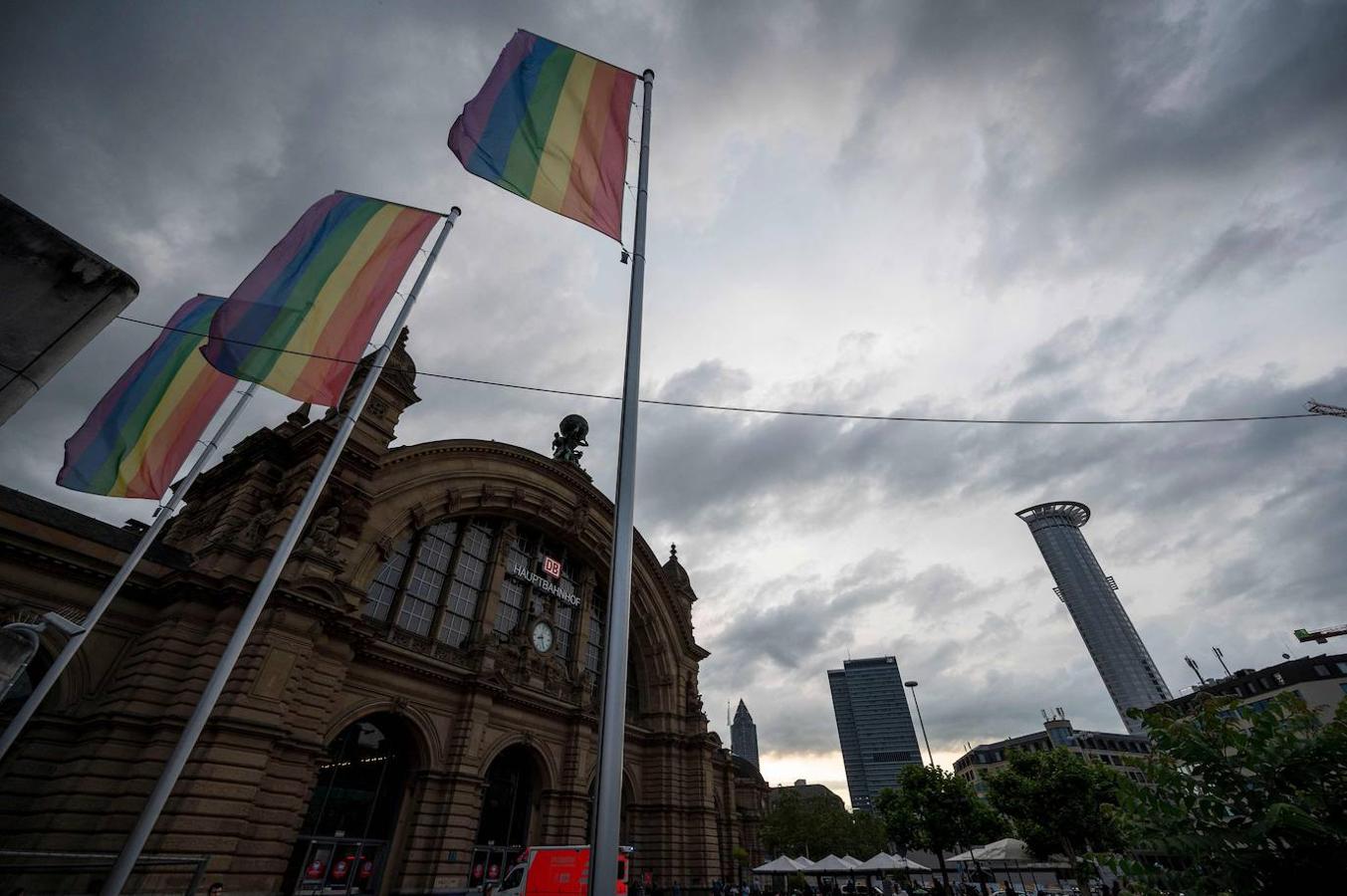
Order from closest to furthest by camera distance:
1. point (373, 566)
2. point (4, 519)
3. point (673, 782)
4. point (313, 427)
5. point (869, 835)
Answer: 1. point (4, 519)
2. point (313, 427)
3. point (373, 566)
4. point (673, 782)
5. point (869, 835)

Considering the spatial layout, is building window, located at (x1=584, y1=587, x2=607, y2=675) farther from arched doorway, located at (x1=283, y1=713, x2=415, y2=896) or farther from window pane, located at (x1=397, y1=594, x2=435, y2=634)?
arched doorway, located at (x1=283, y1=713, x2=415, y2=896)

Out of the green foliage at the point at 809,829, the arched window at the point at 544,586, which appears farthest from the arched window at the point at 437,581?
the green foliage at the point at 809,829

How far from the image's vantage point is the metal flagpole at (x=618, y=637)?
15.3 feet

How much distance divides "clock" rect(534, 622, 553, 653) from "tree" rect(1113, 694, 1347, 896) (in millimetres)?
25458

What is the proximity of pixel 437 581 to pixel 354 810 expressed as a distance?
9125mm

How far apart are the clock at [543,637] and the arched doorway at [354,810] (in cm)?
774

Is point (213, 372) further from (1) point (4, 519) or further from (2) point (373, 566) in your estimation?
(2) point (373, 566)

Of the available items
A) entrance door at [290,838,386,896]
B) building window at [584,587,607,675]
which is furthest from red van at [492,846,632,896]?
building window at [584,587,607,675]

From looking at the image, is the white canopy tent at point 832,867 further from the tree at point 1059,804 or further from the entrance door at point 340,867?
the entrance door at point 340,867

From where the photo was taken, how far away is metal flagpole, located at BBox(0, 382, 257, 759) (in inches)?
385

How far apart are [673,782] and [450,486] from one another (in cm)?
2079

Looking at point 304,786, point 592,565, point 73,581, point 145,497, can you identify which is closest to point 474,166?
point 145,497

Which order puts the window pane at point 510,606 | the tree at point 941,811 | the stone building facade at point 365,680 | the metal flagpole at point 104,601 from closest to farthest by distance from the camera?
the metal flagpole at point 104,601 < the stone building facade at point 365,680 < the window pane at point 510,606 < the tree at point 941,811

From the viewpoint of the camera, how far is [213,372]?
1427cm
